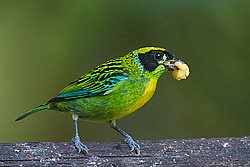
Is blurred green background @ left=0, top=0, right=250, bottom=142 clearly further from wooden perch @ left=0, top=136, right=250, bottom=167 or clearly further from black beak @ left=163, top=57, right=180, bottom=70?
wooden perch @ left=0, top=136, right=250, bottom=167

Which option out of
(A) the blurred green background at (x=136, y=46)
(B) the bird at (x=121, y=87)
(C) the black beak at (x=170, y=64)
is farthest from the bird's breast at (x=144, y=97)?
(A) the blurred green background at (x=136, y=46)

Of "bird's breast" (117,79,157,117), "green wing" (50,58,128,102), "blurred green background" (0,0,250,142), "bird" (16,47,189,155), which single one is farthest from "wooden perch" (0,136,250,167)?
"blurred green background" (0,0,250,142)

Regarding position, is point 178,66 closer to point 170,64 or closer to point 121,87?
point 170,64

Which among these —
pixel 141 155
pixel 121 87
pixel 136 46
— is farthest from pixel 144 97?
pixel 136 46

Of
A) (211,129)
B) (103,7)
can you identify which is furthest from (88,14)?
(211,129)

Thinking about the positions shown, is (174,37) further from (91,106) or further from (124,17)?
(91,106)

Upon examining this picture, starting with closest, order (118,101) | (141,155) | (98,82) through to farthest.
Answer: (141,155) → (118,101) → (98,82)
